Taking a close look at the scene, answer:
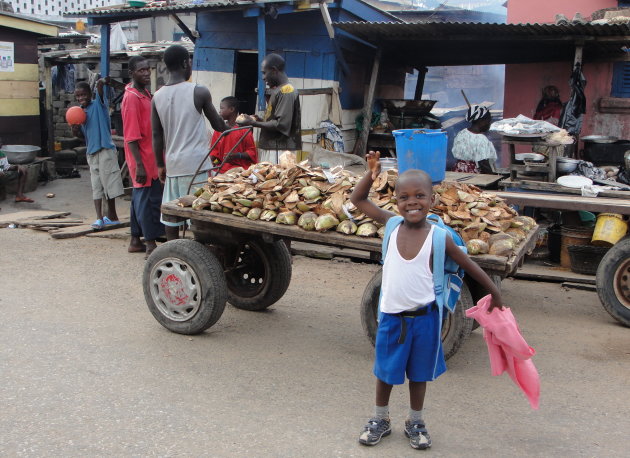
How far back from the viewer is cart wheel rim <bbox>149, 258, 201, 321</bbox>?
5.00 m

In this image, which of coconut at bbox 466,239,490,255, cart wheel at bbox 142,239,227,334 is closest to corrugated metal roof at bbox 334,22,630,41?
coconut at bbox 466,239,490,255

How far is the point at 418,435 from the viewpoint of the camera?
3518 millimetres

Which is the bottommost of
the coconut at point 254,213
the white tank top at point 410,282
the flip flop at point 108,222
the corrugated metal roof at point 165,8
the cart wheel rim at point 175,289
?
the flip flop at point 108,222

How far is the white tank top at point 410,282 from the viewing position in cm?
342

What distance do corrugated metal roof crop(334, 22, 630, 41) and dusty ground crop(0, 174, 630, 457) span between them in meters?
3.69

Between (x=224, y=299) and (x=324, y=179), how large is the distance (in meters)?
1.12

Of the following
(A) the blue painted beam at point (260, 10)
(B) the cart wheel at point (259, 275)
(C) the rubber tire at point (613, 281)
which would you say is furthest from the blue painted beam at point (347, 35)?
(C) the rubber tire at point (613, 281)

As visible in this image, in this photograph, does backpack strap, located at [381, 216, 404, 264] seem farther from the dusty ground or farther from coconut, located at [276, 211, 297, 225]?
coconut, located at [276, 211, 297, 225]

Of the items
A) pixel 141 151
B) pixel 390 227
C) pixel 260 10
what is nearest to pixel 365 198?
pixel 390 227

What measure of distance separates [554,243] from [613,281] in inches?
92.8

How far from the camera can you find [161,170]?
248 inches

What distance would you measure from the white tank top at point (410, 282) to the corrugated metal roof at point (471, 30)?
19.3 ft

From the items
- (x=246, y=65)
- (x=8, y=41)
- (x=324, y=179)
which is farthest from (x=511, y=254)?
(x=8, y=41)

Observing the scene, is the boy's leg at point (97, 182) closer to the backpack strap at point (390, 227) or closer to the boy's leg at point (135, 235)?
the boy's leg at point (135, 235)
